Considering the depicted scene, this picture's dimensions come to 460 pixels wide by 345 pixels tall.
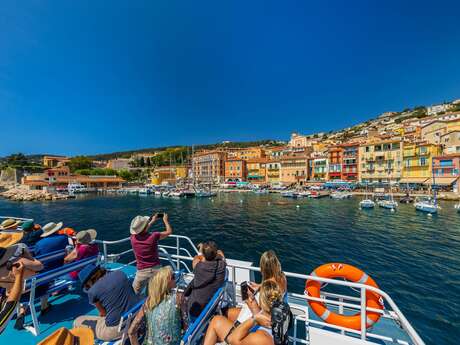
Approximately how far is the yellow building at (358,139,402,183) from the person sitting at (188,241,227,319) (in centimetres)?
5564

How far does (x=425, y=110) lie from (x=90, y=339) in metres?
138

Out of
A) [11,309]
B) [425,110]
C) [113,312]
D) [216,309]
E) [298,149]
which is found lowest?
[216,309]

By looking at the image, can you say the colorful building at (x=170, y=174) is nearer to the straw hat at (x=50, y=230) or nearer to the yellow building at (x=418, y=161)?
the yellow building at (x=418, y=161)

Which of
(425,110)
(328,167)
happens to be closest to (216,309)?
(328,167)

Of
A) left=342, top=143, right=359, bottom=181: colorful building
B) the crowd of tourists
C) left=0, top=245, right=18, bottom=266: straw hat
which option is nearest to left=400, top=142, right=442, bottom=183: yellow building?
left=342, top=143, right=359, bottom=181: colorful building

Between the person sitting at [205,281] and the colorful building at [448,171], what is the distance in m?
50.5

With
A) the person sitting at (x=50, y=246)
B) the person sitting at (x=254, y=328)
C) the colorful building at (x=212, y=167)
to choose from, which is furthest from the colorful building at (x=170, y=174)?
the person sitting at (x=254, y=328)

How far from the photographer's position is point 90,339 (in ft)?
5.38

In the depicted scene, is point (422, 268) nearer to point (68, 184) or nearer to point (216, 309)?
point (216, 309)

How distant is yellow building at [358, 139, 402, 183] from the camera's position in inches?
1705

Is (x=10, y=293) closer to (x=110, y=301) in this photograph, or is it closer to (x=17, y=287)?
(x=17, y=287)

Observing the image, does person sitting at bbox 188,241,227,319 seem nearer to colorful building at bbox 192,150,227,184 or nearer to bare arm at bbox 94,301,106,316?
bare arm at bbox 94,301,106,316

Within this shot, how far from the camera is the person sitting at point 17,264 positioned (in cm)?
221

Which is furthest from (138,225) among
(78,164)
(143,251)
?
(78,164)
